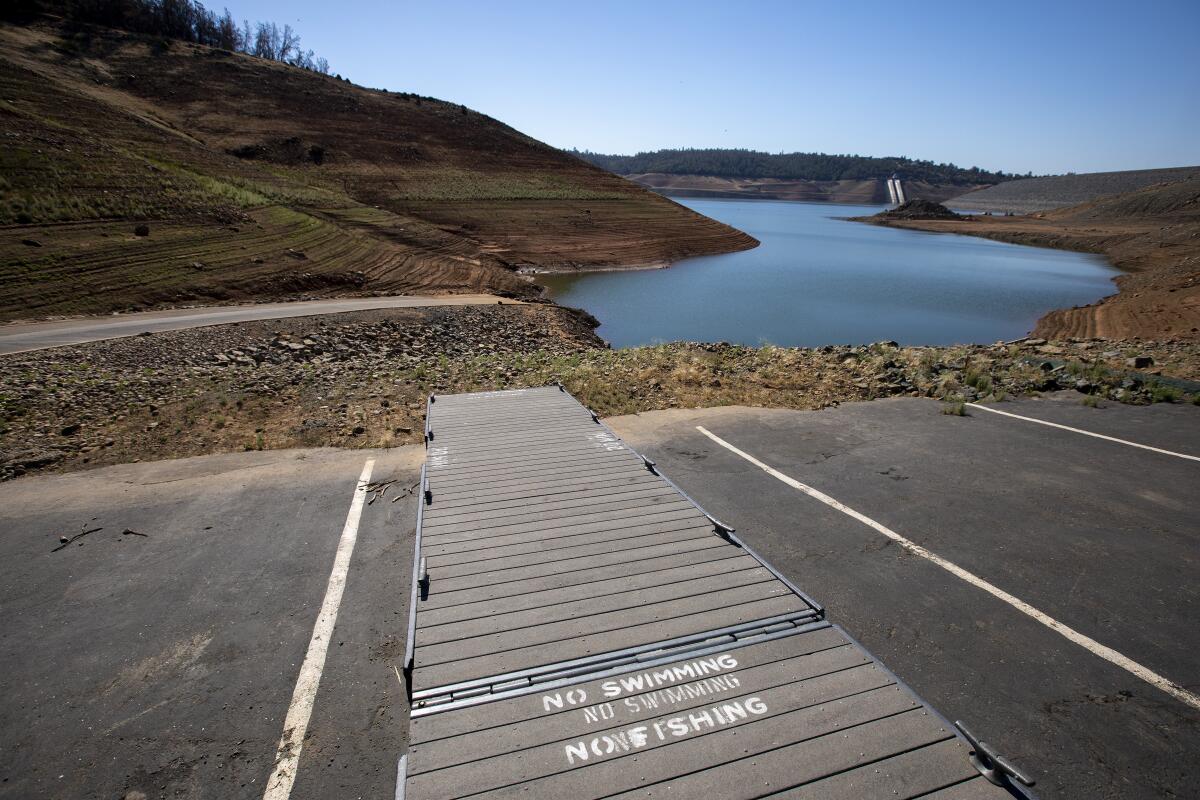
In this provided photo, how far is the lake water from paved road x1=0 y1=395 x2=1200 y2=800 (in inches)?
528

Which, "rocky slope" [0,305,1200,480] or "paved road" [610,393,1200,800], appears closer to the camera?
"paved road" [610,393,1200,800]

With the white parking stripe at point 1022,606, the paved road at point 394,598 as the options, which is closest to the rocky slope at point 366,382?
the paved road at point 394,598

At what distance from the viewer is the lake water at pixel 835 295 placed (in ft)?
114

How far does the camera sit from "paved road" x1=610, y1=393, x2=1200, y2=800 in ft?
17.0

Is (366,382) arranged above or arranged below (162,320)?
above

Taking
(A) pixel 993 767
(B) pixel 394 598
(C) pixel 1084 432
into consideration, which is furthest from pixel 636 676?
(C) pixel 1084 432

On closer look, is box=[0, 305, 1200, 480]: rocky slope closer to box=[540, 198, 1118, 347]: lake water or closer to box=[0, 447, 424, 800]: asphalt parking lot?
box=[0, 447, 424, 800]: asphalt parking lot

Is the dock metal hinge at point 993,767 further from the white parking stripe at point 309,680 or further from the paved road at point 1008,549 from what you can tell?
the white parking stripe at point 309,680

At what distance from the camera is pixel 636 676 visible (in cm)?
401

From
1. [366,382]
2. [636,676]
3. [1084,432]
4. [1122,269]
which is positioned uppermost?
[1122,269]

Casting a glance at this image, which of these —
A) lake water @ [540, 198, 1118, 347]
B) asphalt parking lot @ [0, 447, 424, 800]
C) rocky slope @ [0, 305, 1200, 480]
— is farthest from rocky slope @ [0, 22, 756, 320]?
asphalt parking lot @ [0, 447, 424, 800]

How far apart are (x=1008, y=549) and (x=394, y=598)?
8.00m

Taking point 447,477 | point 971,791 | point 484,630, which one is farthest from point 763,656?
point 447,477

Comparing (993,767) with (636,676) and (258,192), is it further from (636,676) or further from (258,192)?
(258,192)
